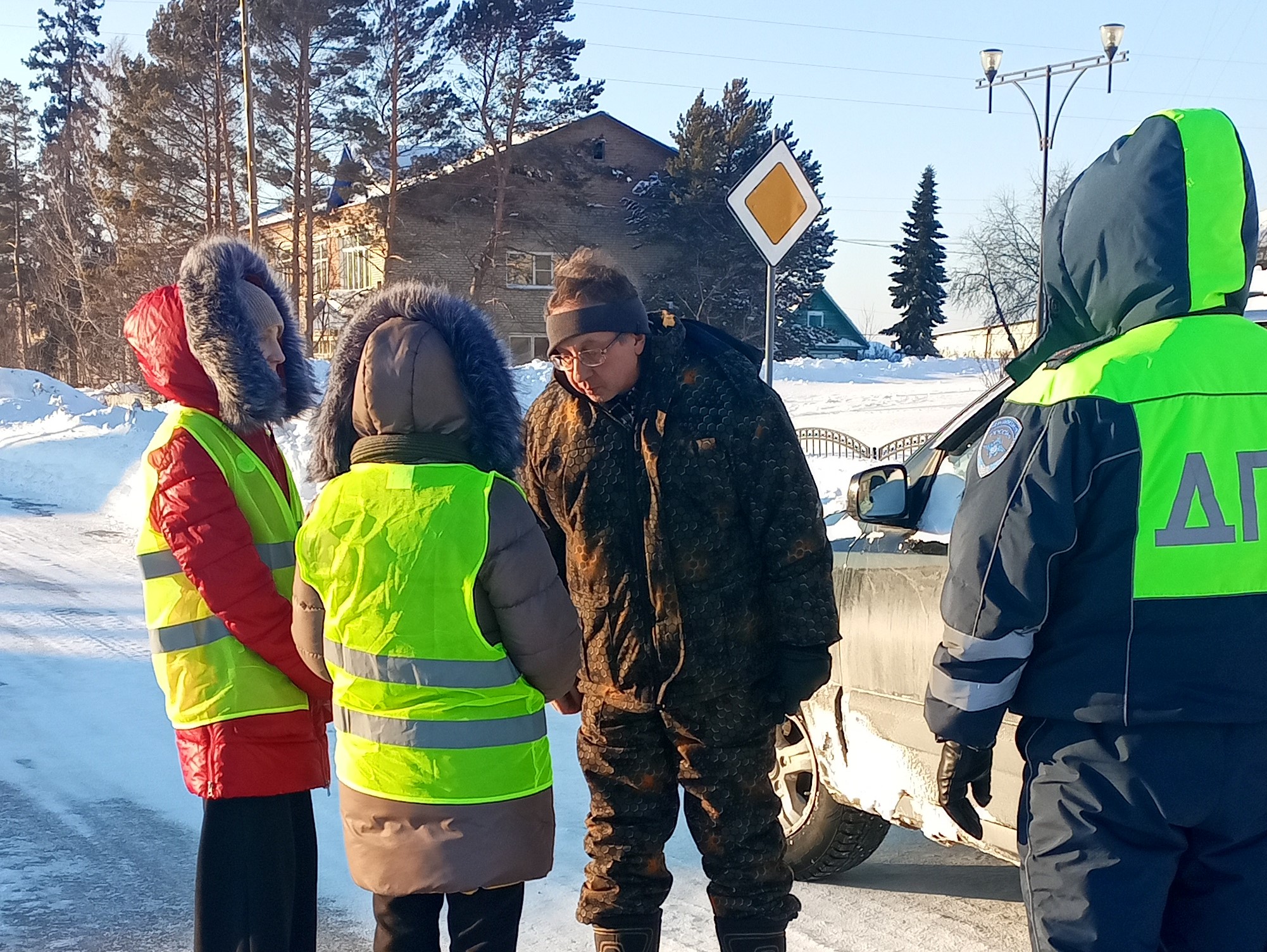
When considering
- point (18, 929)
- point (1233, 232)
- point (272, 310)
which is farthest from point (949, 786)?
point (18, 929)

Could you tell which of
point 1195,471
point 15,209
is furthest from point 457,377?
point 15,209

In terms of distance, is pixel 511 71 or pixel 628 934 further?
pixel 511 71

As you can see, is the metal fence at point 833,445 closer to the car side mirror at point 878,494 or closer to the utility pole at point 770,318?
the utility pole at point 770,318

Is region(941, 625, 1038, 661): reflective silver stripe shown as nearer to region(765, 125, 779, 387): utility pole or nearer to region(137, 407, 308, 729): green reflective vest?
region(137, 407, 308, 729): green reflective vest

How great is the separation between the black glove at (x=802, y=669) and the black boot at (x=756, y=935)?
57cm

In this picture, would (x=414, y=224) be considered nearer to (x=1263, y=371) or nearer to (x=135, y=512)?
(x=135, y=512)

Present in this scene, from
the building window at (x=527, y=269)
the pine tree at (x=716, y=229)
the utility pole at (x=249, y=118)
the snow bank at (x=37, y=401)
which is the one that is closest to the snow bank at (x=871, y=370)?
the pine tree at (x=716, y=229)

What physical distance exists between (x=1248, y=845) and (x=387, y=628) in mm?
1654

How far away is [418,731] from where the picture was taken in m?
2.32

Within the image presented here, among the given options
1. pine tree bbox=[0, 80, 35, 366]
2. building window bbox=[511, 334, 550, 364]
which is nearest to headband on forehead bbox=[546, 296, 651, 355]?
building window bbox=[511, 334, 550, 364]

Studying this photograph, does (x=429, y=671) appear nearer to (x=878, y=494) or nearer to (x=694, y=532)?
(x=694, y=532)

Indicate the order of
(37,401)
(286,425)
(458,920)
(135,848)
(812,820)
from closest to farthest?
1. (458,920)
2. (286,425)
3. (812,820)
4. (135,848)
5. (37,401)

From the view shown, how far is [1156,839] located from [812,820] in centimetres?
179

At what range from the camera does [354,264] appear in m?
35.8
